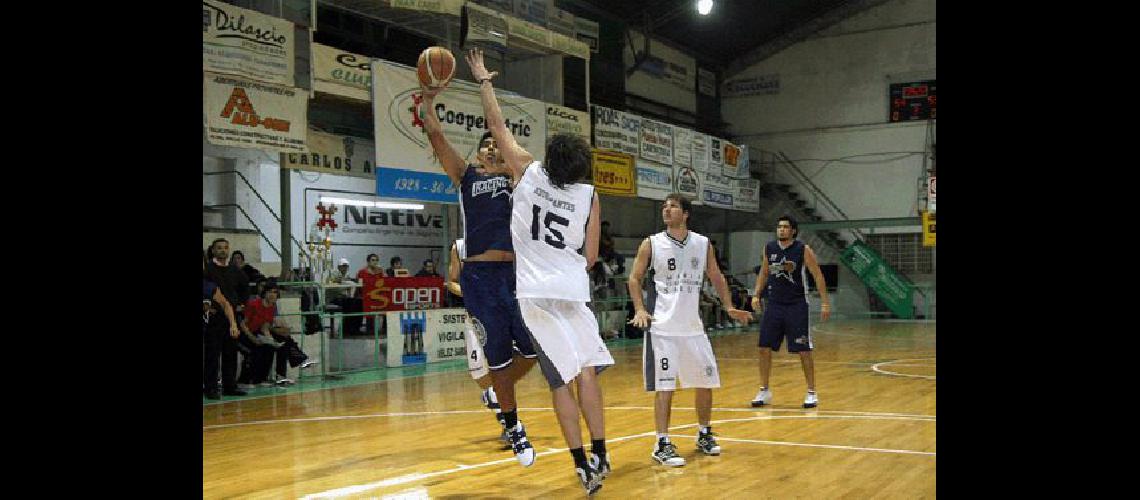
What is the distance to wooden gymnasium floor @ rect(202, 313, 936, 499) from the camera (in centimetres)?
503

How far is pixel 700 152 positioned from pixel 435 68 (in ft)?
58.8

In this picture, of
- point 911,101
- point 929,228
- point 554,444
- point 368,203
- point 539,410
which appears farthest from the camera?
point 911,101

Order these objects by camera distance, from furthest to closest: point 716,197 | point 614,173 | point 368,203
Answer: point 716,197 < point 614,173 < point 368,203

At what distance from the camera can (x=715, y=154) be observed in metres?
23.5

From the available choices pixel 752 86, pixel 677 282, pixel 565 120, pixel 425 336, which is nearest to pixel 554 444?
pixel 677 282

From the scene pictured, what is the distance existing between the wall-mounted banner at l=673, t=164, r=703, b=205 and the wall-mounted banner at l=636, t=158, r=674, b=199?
36cm

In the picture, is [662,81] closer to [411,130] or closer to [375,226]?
[375,226]

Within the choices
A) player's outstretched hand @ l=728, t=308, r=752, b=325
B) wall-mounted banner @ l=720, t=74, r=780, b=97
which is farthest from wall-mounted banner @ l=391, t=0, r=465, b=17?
wall-mounted banner @ l=720, t=74, r=780, b=97

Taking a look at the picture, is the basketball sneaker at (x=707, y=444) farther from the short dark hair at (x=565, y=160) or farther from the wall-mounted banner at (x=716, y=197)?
the wall-mounted banner at (x=716, y=197)

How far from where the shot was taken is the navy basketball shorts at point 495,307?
499cm
